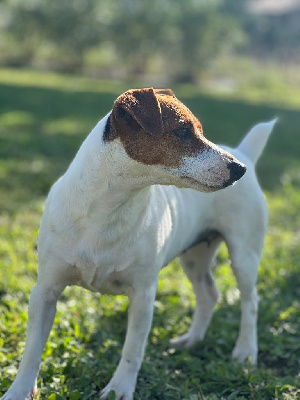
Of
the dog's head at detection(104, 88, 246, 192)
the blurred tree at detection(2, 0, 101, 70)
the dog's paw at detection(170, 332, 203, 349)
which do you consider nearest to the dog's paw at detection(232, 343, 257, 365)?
the dog's paw at detection(170, 332, 203, 349)

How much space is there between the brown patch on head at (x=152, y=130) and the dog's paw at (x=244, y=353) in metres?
1.82

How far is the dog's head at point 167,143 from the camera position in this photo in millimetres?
2766

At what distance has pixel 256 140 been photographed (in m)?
4.24

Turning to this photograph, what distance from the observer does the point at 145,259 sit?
3.21m

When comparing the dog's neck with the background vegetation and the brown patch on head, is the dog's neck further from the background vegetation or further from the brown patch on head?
the background vegetation

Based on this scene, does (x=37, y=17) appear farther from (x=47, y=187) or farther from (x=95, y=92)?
(x=47, y=187)

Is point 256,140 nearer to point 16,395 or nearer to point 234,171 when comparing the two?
point 234,171

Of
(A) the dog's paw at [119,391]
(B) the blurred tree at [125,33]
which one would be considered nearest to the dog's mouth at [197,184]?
(A) the dog's paw at [119,391]

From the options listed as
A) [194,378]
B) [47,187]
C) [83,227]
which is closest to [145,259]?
[83,227]

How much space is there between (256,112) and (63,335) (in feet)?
45.8

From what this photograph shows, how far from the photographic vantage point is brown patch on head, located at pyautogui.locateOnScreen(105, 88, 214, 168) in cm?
275

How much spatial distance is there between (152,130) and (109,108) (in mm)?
12560

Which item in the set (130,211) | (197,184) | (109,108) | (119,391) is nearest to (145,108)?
(197,184)

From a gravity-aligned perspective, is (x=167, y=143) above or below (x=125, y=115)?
below
